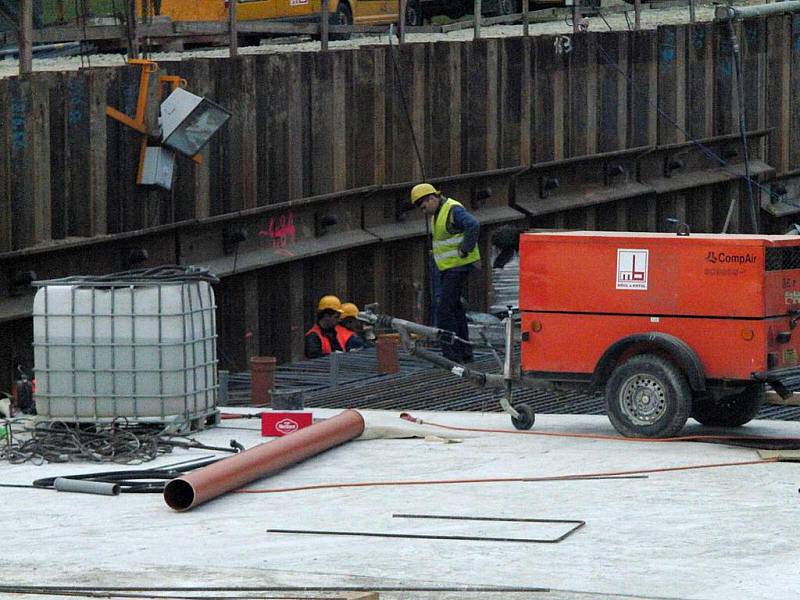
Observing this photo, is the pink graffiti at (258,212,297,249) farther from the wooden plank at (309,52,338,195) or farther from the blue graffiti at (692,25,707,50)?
the blue graffiti at (692,25,707,50)

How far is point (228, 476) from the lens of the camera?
9.06 meters

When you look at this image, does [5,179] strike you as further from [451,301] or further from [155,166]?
[451,301]

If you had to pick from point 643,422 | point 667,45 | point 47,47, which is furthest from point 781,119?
point 643,422

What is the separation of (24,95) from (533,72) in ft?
27.5

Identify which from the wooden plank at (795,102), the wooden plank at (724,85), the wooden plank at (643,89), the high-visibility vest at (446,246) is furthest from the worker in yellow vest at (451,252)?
the wooden plank at (795,102)

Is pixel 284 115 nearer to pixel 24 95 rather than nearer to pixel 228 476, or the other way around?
pixel 24 95

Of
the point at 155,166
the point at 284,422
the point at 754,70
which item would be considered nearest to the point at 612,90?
the point at 754,70

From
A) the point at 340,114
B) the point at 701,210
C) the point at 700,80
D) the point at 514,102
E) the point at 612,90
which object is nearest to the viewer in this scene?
the point at 340,114

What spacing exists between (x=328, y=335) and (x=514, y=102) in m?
4.97

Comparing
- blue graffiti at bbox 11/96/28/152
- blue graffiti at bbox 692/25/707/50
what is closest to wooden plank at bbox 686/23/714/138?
blue graffiti at bbox 692/25/707/50

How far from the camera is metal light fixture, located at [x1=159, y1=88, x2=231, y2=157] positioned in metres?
15.7

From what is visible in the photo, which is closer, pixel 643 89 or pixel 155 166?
pixel 155 166

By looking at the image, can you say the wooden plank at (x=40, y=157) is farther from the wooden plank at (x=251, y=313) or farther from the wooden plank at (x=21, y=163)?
the wooden plank at (x=251, y=313)

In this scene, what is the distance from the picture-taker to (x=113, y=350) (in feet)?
35.8
